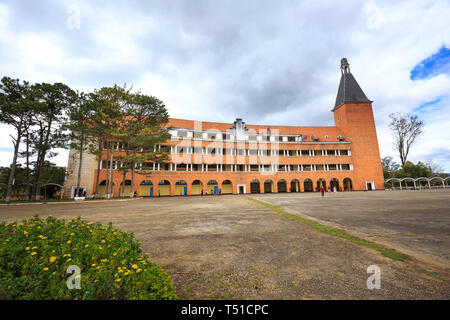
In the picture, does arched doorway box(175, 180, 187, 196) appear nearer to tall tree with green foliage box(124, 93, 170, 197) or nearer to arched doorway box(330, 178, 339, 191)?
tall tree with green foliage box(124, 93, 170, 197)

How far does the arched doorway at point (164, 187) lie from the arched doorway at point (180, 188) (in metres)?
1.71

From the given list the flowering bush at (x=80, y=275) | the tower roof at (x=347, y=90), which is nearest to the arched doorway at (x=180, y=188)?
the flowering bush at (x=80, y=275)

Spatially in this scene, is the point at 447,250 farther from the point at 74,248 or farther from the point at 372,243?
the point at 74,248

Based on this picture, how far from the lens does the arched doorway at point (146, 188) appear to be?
34.8 m

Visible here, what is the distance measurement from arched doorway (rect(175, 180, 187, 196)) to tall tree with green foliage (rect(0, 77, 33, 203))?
72.2ft

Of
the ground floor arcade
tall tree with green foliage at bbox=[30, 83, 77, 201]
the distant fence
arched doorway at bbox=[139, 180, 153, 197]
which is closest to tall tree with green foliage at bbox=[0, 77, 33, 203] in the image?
tall tree with green foliage at bbox=[30, 83, 77, 201]

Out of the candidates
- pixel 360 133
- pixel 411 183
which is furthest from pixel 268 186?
pixel 411 183

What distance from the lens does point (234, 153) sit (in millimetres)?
40281

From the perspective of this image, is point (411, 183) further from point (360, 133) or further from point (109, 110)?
point (109, 110)

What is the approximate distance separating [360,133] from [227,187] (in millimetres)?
34265

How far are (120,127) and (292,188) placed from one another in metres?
37.8
